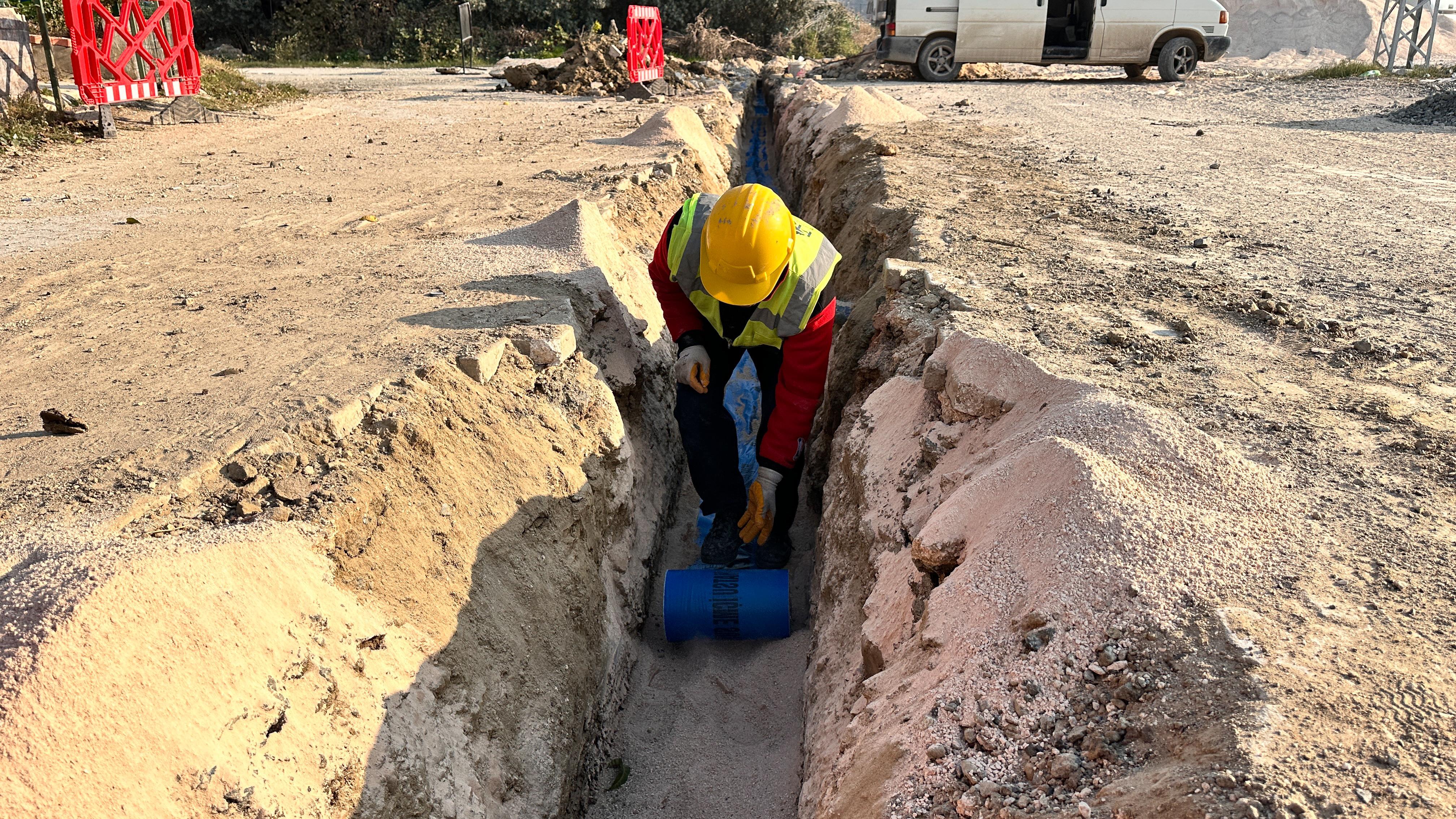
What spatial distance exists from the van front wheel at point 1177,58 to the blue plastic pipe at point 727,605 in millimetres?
13660

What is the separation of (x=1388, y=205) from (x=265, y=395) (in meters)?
5.97

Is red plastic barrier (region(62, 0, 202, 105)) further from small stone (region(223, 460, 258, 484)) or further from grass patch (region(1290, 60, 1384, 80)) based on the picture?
grass patch (region(1290, 60, 1384, 80))

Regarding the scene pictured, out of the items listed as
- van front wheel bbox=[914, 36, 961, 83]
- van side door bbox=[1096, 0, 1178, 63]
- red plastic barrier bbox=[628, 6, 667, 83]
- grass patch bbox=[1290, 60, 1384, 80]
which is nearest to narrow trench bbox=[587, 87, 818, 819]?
red plastic barrier bbox=[628, 6, 667, 83]

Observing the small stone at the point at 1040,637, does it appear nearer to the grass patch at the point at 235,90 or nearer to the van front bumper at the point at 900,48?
the grass patch at the point at 235,90

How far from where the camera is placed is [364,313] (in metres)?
3.83

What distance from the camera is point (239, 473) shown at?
2555 mm

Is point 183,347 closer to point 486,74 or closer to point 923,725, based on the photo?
point 923,725

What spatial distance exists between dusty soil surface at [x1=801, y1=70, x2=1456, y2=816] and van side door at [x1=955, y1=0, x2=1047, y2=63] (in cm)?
810

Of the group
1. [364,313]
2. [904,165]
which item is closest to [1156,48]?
[904,165]

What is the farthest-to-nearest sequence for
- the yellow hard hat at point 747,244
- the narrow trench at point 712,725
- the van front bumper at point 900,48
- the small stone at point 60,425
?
the van front bumper at point 900,48, the yellow hard hat at point 747,244, the narrow trench at point 712,725, the small stone at point 60,425

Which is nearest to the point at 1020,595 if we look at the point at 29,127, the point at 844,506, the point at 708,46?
the point at 844,506

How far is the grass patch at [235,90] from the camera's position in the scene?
36.7 feet

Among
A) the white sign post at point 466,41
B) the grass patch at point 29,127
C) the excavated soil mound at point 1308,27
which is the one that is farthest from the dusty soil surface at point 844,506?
the excavated soil mound at point 1308,27

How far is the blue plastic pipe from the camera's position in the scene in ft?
11.6
